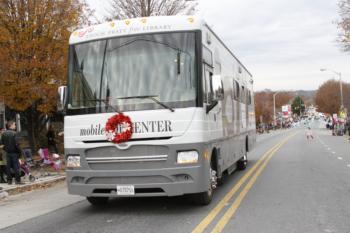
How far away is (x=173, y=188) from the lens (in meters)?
7.74

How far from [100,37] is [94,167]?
2.18 meters

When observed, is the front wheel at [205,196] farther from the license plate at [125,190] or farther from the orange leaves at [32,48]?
the orange leaves at [32,48]

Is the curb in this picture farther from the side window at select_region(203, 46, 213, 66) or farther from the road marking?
the side window at select_region(203, 46, 213, 66)

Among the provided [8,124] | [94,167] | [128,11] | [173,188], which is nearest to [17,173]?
[8,124]

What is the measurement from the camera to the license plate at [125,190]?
7812mm

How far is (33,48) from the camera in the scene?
738 inches

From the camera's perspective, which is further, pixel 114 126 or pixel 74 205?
pixel 74 205

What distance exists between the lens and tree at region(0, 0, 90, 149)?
18.3m

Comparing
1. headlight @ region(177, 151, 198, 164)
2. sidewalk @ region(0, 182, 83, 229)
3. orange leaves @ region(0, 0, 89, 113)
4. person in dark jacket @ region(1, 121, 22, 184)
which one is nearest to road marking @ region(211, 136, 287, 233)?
headlight @ region(177, 151, 198, 164)

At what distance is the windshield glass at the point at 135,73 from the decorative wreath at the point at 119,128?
0.20m

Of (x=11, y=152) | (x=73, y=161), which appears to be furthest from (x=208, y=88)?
(x=11, y=152)

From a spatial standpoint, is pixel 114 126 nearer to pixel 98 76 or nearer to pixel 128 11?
pixel 98 76

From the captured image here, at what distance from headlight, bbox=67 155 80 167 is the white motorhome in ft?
0.05

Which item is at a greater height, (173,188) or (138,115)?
(138,115)
